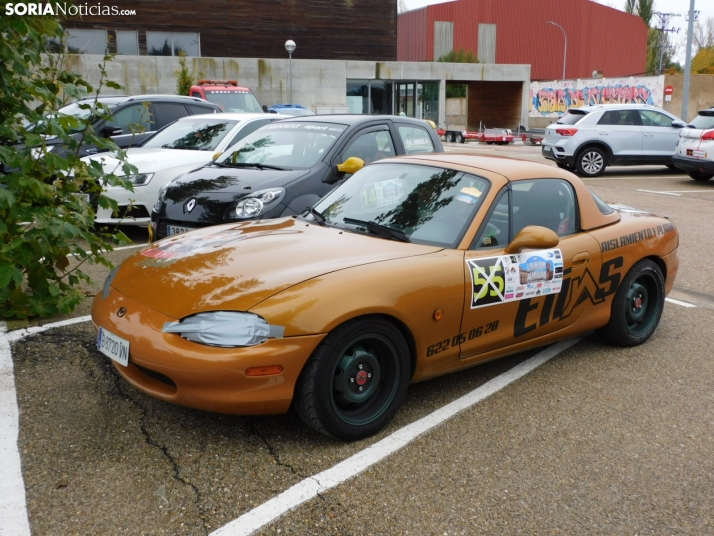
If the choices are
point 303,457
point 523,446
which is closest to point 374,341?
point 303,457

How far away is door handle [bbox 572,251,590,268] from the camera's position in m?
4.59

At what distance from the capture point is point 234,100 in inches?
762

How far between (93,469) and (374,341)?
146 cm

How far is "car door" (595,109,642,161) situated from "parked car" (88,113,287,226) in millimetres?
10125

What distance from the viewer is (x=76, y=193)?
5.49m

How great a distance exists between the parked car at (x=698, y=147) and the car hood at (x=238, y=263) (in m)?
13.0

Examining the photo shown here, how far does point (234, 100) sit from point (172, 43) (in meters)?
19.1

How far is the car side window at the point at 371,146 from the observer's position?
7.23 metres

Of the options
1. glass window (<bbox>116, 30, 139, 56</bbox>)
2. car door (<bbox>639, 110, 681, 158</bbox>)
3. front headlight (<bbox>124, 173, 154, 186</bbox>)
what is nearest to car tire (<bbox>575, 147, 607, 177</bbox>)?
car door (<bbox>639, 110, 681, 158</bbox>)

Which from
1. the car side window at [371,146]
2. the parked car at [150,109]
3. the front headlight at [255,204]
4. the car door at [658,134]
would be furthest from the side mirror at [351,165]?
the car door at [658,134]

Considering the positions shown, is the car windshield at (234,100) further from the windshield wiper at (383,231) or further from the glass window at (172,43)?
the glass window at (172,43)

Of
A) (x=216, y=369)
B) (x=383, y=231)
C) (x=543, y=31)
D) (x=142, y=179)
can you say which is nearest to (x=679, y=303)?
(x=383, y=231)

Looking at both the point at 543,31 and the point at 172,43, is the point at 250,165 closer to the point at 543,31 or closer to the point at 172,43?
the point at 172,43

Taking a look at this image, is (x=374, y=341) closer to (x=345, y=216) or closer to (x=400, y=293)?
(x=400, y=293)
